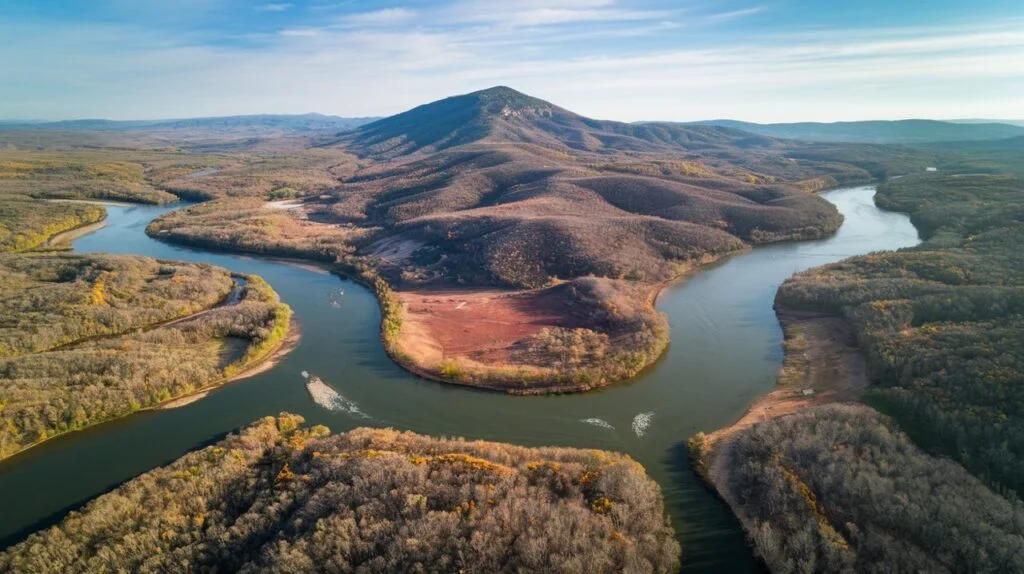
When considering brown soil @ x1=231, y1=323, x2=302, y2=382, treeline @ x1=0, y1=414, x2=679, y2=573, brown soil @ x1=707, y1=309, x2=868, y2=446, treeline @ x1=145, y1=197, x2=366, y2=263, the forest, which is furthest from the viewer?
treeline @ x1=145, y1=197, x2=366, y2=263

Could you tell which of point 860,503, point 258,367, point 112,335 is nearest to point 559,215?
point 258,367

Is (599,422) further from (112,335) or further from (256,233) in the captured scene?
(256,233)

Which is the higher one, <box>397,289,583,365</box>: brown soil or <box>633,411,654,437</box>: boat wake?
<box>397,289,583,365</box>: brown soil

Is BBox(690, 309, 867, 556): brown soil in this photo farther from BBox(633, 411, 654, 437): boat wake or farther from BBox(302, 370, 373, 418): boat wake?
BBox(302, 370, 373, 418): boat wake

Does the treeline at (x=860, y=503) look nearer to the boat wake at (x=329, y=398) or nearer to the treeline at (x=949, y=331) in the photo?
the treeline at (x=949, y=331)

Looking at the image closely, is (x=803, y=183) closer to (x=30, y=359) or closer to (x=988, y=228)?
(x=988, y=228)

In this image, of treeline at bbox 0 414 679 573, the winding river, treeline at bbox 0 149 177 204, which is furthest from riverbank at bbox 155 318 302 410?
treeline at bbox 0 149 177 204

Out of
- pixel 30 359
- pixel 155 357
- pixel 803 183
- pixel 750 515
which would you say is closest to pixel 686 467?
pixel 750 515
